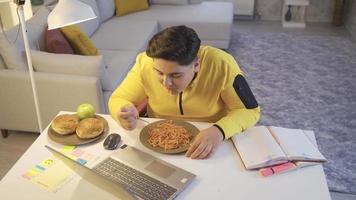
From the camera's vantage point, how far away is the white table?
123cm

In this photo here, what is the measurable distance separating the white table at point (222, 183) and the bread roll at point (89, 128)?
9 cm

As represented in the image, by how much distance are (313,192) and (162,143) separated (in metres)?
0.55

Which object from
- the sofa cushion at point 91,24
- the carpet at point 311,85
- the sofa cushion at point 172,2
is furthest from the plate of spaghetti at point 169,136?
the sofa cushion at point 172,2

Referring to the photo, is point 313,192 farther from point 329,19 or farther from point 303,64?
point 329,19

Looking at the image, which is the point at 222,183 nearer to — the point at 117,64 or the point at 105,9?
the point at 117,64

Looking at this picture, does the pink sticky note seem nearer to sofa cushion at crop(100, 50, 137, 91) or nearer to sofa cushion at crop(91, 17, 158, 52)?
sofa cushion at crop(100, 50, 137, 91)

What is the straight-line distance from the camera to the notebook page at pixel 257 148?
1.34m

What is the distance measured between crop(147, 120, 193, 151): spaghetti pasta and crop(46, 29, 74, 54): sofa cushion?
1418mm

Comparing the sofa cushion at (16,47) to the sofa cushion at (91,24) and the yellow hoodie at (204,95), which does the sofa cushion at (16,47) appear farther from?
the yellow hoodie at (204,95)

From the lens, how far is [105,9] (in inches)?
156

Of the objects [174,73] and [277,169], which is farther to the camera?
[174,73]

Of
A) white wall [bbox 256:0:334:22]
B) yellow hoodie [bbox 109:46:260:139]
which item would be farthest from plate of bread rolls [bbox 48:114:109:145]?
white wall [bbox 256:0:334:22]

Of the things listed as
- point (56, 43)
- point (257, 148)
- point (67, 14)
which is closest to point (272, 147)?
point (257, 148)

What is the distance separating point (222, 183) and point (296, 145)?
0.33 metres
